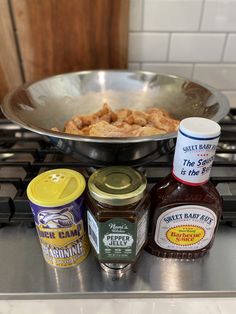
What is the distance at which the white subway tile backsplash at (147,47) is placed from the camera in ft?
2.50

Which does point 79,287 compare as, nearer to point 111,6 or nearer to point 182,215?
point 182,215

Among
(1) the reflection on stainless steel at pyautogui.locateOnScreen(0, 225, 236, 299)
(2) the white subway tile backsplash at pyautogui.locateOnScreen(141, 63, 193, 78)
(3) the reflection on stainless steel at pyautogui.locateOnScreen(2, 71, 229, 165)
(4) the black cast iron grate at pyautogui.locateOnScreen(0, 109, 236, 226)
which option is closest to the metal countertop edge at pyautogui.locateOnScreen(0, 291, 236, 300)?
(1) the reflection on stainless steel at pyautogui.locateOnScreen(0, 225, 236, 299)

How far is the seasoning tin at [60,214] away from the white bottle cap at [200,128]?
0.53 feet

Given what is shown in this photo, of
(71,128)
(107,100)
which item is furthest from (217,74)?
(71,128)

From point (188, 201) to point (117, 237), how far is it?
111 mm

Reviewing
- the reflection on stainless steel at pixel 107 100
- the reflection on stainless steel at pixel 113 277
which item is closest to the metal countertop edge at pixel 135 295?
the reflection on stainless steel at pixel 113 277

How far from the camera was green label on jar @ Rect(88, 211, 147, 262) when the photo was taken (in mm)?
363

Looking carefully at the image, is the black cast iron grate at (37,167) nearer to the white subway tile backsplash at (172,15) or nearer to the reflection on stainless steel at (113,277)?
the reflection on stainless steel at (113,277)

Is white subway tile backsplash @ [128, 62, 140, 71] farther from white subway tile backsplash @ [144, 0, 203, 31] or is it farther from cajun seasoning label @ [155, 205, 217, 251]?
cajun seasoning label @ [155, 205, 217, 251]

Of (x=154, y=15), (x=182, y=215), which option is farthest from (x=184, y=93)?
(x=182, y=215)

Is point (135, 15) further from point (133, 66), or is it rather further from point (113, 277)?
point (113, 277)

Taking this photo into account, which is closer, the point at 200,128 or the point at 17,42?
the point at 200,128

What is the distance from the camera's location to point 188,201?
1.26ft

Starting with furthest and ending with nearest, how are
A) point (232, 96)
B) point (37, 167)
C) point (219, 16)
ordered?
point (232, 96), point (219, 16), point (37, 167)
